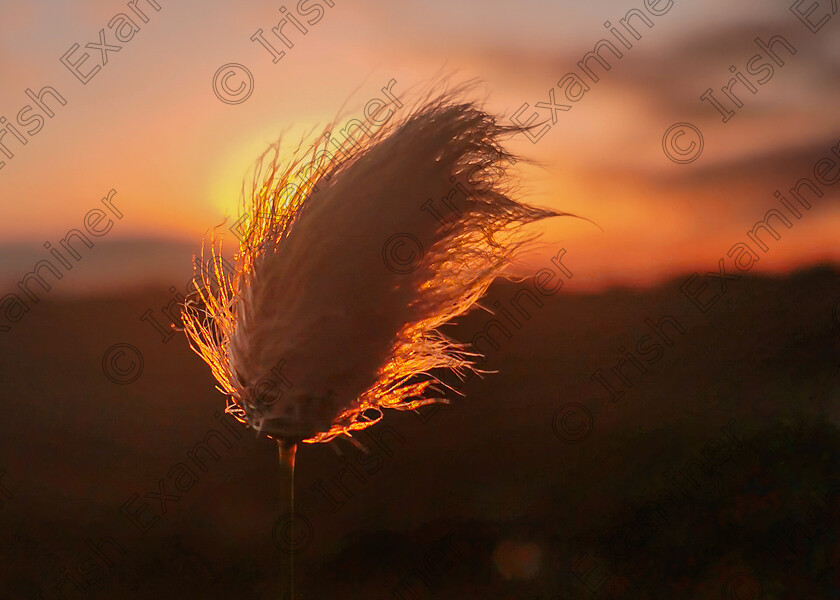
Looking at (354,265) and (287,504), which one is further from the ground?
(354,265)

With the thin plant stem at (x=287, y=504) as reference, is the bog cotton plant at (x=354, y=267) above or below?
above

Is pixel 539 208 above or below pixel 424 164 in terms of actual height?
above

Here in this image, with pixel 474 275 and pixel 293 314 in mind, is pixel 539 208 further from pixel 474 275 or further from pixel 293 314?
pixel 293 314

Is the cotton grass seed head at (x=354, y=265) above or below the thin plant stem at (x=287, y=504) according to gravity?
above

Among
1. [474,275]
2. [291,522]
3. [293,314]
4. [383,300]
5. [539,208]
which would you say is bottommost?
[291,522]

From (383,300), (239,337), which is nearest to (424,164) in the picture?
(383,300)

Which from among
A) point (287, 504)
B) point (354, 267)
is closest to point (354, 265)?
point (354, 267)

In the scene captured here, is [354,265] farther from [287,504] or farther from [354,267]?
[287,504]

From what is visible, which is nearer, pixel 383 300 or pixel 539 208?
pixel 383 300

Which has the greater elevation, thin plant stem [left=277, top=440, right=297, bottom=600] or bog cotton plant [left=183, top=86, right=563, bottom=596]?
bog cotton plant [left=183, top=86, right=563, bottom=596]

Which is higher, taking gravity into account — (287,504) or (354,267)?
(354,267)

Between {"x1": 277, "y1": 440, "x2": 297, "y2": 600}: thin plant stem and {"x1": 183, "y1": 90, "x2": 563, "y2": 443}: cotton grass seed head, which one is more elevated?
{"x1": 183, "y1": 90, "x2": 563, "y2": 443}: cotton grass seed head
